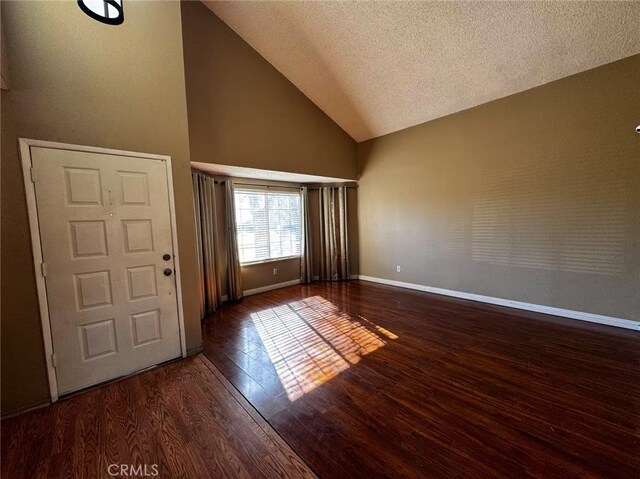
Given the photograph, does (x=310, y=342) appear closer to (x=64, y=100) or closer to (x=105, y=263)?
(x=105, y=263)

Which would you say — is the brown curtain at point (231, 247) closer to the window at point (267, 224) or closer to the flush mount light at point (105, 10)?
the window at point (267, 224)

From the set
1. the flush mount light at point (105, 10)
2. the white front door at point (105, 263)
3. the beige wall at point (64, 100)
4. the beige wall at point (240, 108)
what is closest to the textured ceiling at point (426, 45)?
the beige wall at point (240, 108)

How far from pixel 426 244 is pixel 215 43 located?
182 inches

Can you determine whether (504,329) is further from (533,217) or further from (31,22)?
(31,22)

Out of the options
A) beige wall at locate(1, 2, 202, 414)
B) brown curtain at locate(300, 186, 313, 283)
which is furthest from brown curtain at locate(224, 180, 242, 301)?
beige wall at locate(1, 2, 202, 414)

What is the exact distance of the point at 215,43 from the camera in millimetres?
3570

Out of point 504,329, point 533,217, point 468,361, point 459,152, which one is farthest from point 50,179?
point 533,217

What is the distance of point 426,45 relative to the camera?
126 inches

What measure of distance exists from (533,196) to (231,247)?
183 inches

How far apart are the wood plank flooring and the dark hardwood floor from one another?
17 centimetres

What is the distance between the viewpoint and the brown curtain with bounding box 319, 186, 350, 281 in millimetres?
5637

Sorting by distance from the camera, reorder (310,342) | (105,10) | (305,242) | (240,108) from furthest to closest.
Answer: (305,242), (240,108), (310,342), (105,10)

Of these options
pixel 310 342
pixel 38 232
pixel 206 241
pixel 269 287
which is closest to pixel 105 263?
pixel 38 232

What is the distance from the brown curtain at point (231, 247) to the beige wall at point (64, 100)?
1839mm
